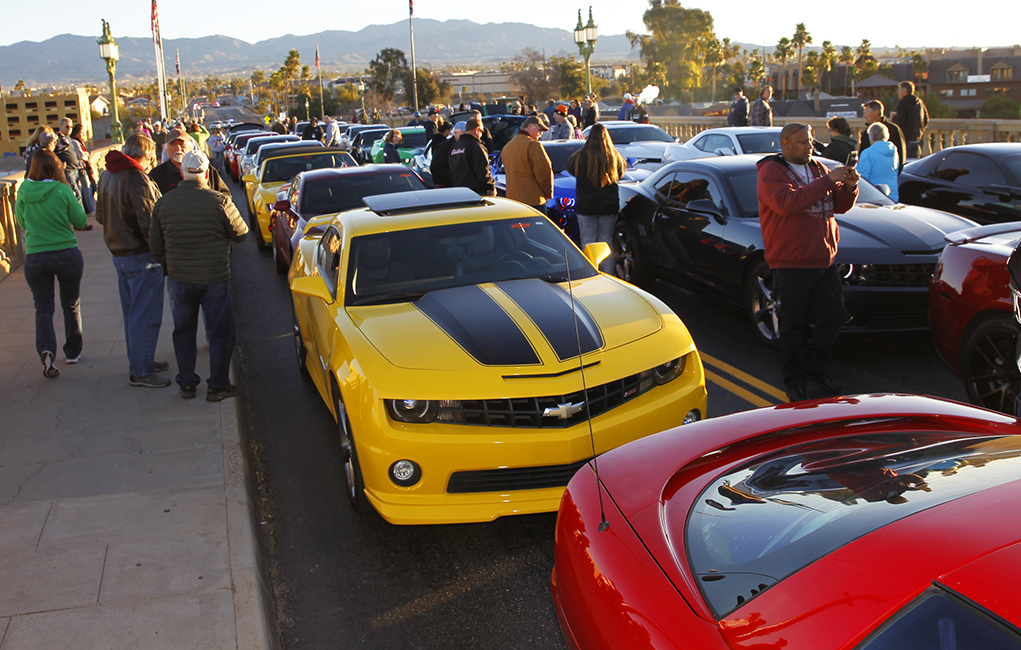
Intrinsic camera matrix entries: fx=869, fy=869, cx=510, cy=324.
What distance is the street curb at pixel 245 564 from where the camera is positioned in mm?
3449

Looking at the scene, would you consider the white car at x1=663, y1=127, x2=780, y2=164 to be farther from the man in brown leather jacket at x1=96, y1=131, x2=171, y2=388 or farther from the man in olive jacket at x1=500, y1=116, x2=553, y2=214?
the man in brown leather jacket at x1=96, y1=131, x2=171, y2=388

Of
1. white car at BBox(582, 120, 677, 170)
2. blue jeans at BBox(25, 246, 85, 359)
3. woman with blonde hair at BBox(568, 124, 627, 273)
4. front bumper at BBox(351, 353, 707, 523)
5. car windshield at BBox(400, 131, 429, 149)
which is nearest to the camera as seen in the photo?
front bumper at BBox(351, 353, 707, 523)

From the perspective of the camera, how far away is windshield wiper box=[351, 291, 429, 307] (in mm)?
5160

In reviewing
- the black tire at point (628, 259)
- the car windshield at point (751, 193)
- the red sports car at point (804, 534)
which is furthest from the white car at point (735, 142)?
the red sports car at point (804, 534)

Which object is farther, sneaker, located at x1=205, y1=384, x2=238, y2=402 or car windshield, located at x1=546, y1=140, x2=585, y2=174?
car windshield, located at x1=546, y1=140, x2=585, y2=174

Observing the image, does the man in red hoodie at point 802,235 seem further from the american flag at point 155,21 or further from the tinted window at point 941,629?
the american flag at point 155,21

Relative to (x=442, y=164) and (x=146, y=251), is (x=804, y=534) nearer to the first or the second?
(x=146, y=251)

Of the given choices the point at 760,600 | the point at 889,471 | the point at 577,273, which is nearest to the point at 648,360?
the point at 577,273

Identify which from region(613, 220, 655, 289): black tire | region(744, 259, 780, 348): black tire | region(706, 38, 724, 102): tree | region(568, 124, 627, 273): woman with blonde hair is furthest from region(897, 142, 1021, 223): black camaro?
region(706, 38, 724, 102): tree

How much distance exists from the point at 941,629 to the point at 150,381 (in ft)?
20.7

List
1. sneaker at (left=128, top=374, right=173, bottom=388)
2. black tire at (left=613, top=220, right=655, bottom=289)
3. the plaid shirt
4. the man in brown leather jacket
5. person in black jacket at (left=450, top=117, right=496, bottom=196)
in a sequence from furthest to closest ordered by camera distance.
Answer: the plaid shirt < person in black jacket at (left=450, top=117, right=496, bottom=196) < black tire at (left=613, top=220, right=655, bottom=289) < sneaker at (left=128, top=374, right=173, bottom=388) < the man in brown leather jacket

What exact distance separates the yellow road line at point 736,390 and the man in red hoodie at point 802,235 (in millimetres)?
252

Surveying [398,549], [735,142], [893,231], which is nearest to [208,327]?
[398,549]

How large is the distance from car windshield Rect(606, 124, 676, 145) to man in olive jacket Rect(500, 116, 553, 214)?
342 inches
